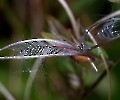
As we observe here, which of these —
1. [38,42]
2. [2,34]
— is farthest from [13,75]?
[38,42]

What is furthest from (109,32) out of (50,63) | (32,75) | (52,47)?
(50,63)

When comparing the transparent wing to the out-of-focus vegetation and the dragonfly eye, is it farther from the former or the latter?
the out-of-focus vegetation

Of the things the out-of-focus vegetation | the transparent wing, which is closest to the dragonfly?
the transparent wing

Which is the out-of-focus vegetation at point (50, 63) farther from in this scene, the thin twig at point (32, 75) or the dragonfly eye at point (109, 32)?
the dragonfly eye at point (109, 32)

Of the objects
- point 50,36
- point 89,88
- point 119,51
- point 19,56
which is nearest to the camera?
point 19,56

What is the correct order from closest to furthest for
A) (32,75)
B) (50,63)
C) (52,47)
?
(52,47)
(32,75)
(50,63)

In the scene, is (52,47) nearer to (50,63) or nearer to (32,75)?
(32,75)

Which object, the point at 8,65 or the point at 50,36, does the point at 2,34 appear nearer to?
the point at 8,65

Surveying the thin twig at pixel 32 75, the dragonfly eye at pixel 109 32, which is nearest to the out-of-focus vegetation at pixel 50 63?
the thin twig at pixel 32 75
